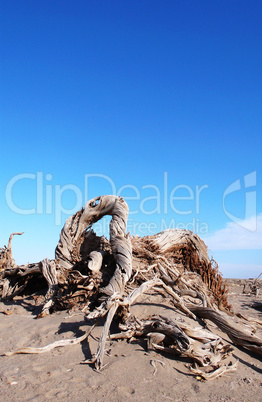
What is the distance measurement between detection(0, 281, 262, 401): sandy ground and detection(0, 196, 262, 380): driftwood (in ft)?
0.46

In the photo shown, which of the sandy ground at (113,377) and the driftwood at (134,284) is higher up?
the driftwood at (134,284)

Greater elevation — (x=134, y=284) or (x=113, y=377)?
(x=134, y=284)

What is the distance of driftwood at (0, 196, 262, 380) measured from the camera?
4.44m

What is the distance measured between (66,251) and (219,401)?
4.68 meters

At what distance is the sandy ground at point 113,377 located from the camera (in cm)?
358

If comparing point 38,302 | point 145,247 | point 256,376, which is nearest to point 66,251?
point 38,302

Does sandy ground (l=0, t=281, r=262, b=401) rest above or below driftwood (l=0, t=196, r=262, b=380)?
below

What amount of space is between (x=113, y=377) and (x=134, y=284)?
2682 mm

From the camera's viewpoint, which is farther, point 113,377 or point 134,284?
point 134,284

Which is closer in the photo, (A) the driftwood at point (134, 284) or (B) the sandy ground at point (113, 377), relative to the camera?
(B) the sandy ground at point (113, 377)

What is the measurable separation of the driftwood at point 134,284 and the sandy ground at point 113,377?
14 centimetres

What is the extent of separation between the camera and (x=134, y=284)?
6.52 meters

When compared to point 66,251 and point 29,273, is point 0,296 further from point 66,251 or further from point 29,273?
point 66,251

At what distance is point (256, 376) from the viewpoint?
4188 mm
